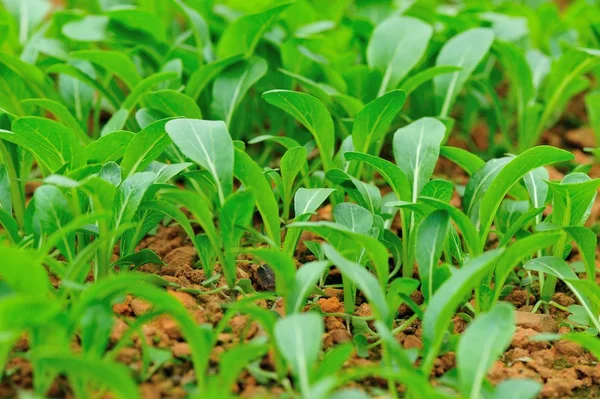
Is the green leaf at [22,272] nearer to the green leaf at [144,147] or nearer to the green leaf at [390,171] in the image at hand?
the green leaf at [144,147]

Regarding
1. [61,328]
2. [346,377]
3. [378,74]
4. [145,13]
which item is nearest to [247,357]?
[346,377]

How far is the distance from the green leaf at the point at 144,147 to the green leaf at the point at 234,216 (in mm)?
227

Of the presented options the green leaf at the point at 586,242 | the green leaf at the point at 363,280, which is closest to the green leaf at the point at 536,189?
the green leaf at the point at 586,242

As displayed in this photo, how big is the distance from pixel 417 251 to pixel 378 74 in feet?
2.33

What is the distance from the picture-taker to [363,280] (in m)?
1.17

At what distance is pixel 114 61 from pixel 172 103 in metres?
0.23

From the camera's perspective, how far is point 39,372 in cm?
108

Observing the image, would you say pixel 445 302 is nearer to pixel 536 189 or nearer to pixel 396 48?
pixel 536 189

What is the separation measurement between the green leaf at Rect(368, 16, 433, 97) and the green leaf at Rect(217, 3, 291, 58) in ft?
0.94

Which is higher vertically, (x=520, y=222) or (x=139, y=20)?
(x=139, y=20)

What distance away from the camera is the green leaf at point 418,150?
1.51 metres

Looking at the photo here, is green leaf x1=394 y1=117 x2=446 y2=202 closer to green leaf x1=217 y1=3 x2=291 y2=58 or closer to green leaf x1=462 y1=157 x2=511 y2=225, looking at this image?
green leaf x1=462 y1=157 x2=511 y2=225

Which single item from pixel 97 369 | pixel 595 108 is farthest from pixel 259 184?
pixel 595 108

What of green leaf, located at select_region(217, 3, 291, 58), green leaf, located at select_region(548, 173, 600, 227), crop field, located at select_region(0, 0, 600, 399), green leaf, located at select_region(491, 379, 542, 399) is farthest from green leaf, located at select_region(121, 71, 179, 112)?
green leaf, located at select_region(491, 379, 542, 399)
